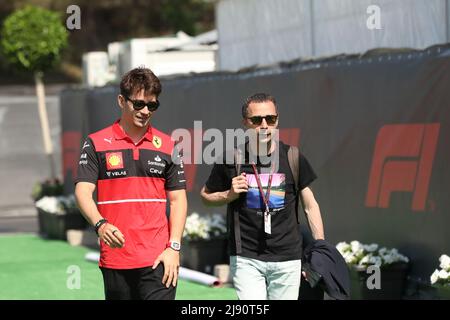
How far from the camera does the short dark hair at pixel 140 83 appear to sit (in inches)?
242

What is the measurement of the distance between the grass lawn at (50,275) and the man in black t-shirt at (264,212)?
448cm

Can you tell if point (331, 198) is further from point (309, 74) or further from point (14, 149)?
A: point (14, 149)

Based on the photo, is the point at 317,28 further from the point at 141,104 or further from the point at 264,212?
the point at 141,104

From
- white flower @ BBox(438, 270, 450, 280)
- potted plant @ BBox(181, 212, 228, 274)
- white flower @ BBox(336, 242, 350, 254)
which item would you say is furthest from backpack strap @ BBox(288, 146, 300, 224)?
potted plant @ BBox(181, 212, 228, 274)

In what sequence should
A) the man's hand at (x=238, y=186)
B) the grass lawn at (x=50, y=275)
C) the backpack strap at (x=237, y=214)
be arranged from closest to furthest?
the man's hand at (x=238, y=186) < the backpack strap at (x=237, y=214) < the grass lawn at (x=50, y=275)

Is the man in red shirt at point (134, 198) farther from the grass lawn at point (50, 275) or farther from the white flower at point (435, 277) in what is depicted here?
the grass lawn at point (50, 275)

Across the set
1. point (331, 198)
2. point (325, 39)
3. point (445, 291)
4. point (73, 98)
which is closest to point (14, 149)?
point (73, 98)

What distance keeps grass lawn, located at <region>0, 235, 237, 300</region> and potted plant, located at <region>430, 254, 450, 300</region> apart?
2932 millimetres

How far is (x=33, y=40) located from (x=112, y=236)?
15.4 m

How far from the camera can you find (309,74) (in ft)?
38.2

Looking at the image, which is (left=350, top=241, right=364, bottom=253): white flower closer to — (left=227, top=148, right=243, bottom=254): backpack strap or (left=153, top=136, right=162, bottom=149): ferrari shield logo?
(left=227, top=148, right=243, bottom=254): backpack strap

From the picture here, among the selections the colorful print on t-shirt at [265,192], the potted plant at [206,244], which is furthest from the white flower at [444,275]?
the potted plant at [206,244]
